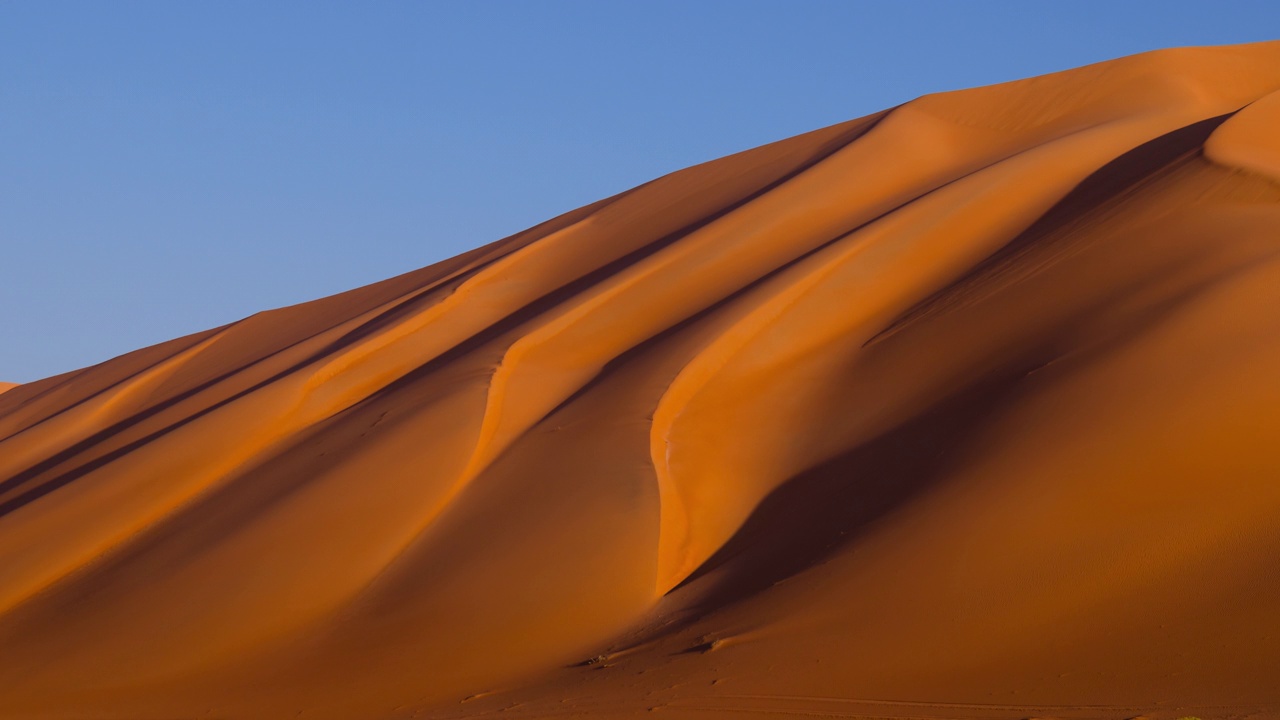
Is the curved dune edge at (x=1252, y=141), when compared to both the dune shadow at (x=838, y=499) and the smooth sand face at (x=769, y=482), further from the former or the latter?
the dune shadow at (x=838, y=499)

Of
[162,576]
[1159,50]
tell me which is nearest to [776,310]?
[162,576]

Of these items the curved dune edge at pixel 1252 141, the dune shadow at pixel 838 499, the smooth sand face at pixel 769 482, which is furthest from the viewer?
the curved dune edge at pixel 1252 141

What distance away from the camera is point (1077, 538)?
646 centimetres

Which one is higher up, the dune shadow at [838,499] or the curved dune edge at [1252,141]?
the curved dune edge at [1252,141]

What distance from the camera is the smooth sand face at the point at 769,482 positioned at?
6086mm

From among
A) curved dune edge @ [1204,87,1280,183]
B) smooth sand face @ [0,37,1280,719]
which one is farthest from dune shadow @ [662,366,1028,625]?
curved dune edge @ [1204,87,1280,183]

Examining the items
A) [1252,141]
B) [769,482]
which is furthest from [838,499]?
[1252,141]

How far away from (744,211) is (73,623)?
7567 mm

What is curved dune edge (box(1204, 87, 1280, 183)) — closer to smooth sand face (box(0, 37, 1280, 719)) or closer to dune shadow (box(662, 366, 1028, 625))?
smooth sand face (box(0, 37, 1280, 719))

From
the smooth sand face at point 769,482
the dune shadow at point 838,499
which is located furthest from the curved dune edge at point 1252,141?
the dune shadow at point 838,499

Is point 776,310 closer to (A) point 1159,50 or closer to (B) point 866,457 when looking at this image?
(B) point 866,457

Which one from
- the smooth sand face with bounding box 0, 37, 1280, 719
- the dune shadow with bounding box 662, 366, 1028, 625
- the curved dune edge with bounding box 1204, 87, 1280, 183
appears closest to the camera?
the smooth sand face with bounding box 0, 37, 1280, 719

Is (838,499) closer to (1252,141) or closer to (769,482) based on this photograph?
(769,482)

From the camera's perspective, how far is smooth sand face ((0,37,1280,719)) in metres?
6.09
